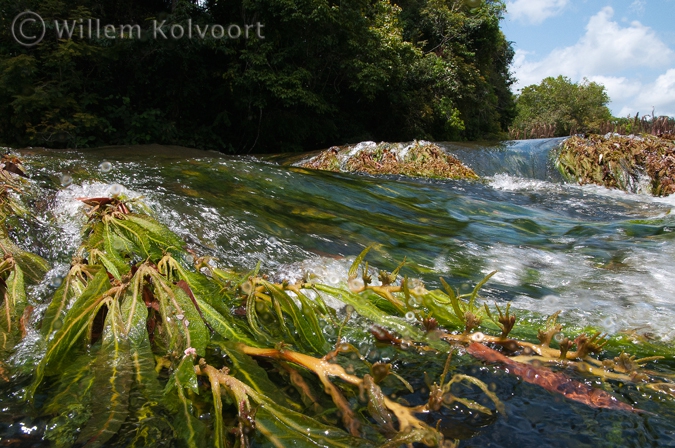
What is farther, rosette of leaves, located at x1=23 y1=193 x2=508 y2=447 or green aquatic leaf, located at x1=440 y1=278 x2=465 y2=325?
green aquatic leaf, located at x1=440 y1=278 x2=465 y2=325

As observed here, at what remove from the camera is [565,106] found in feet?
159

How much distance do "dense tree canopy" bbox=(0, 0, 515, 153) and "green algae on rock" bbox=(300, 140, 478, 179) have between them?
387cm

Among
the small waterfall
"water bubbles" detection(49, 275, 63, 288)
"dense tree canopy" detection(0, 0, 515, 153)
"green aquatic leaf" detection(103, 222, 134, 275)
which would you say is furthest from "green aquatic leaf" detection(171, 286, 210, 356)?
"dense tree canopy" detection(0, 0, 515, 153)

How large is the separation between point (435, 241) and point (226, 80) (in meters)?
11.7

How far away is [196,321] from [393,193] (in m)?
4.85

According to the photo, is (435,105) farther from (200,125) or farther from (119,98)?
(119,98)

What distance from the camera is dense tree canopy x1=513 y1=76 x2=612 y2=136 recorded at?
1777 inches

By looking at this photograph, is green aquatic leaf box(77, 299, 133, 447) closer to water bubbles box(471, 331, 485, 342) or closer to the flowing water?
the flowing water

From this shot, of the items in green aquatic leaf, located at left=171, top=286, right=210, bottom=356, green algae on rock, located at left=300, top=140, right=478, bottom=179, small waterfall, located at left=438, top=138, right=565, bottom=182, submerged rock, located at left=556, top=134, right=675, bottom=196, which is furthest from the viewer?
small waterfall, located at left=438, top=138, right=565, bottom=182

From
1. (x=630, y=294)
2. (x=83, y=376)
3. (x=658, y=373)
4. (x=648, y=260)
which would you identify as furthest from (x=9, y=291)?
(x=648, y=260)

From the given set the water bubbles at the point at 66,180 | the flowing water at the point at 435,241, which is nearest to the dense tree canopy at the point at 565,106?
the flowing water at the point at 435,241

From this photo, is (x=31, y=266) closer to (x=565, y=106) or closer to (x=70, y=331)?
(x=70, y=331)

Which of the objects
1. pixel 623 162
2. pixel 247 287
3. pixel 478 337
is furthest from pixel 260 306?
pixel 623 162

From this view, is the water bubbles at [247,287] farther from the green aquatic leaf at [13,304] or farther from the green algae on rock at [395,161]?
the green algae on rock at [395,161]
